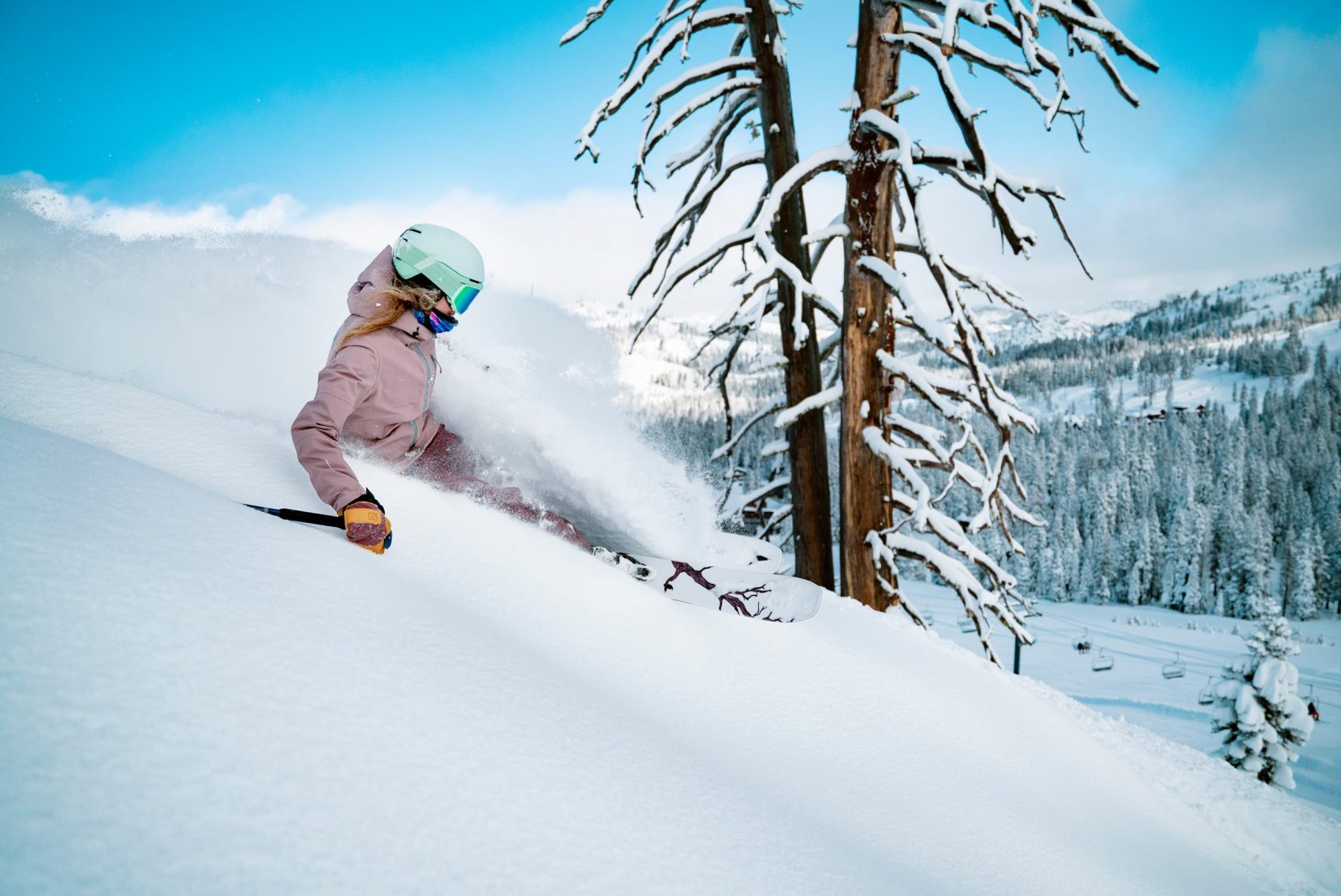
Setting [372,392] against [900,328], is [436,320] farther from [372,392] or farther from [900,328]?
[900,328]

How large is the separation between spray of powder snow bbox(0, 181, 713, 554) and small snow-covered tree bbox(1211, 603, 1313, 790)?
106ft

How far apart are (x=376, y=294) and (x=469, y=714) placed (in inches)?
94.9

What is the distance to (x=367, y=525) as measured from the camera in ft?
6.83

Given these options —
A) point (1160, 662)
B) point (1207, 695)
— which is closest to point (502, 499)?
point (1207, 695)

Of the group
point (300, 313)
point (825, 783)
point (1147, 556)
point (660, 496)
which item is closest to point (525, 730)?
point (825, 783)

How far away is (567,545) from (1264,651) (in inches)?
1328

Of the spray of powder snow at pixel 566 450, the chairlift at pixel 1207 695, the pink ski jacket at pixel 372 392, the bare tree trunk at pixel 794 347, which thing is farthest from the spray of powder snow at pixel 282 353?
the chairlift at pixel 1207 695

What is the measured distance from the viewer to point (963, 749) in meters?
2.25

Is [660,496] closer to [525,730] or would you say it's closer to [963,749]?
[963,749]

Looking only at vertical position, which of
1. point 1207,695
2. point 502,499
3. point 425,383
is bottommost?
point 502,499

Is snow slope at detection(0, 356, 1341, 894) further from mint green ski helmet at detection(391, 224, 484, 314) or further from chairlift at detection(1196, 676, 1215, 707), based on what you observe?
chairlift at detection(1196, 676, 1215, 707)

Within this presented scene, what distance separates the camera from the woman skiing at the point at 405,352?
2.77 meters

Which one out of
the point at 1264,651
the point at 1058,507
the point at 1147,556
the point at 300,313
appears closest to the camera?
the point at 300,313

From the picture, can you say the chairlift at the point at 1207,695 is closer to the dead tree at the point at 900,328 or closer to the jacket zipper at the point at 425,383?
the dead tree at the point at 900,328
